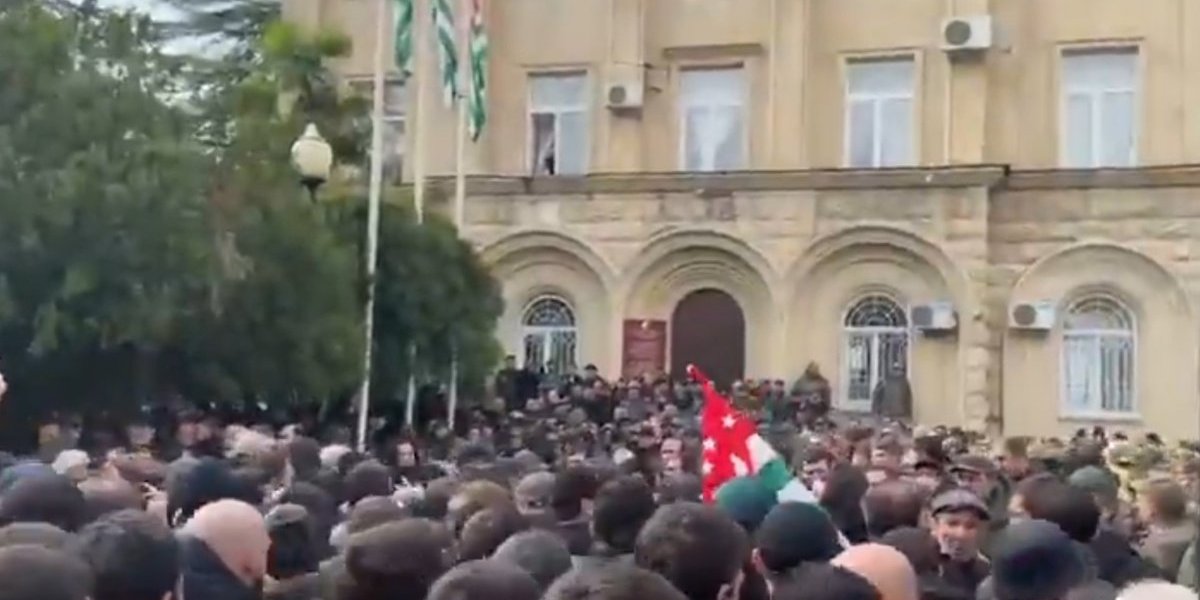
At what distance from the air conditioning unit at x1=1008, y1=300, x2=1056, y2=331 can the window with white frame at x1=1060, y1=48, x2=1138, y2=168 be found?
2335 mm

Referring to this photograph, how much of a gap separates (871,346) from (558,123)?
6.80 meters

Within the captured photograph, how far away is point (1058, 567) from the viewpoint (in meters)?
5.81

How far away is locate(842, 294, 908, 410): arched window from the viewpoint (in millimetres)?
29156

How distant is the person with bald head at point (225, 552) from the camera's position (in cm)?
568

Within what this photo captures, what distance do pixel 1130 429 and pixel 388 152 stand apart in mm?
13180

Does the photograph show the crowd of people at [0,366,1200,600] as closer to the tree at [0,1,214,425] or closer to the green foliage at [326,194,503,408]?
the tree at [0,1,214,425]

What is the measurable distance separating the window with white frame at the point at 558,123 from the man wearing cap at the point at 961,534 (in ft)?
79.8

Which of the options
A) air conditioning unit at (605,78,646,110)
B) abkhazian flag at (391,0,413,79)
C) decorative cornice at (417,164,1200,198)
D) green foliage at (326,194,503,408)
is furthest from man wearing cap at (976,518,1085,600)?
air conditioning unit at (605,78,646,110)

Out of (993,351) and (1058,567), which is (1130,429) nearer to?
(993,351)

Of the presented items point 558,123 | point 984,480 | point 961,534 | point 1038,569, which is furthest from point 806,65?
point 1038,569

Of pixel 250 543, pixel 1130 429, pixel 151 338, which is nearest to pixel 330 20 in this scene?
pixel 1130 429

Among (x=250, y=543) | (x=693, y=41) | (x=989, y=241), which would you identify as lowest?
(x=250, y=543)

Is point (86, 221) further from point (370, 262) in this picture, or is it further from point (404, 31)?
point (404, 31)

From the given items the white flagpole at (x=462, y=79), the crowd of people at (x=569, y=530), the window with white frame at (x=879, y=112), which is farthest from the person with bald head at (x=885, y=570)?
the window with white frame at (x=879, y=112)
